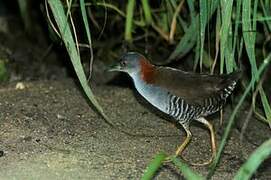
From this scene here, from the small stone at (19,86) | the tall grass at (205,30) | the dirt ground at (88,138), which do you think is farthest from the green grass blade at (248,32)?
the small stone at (19,86)

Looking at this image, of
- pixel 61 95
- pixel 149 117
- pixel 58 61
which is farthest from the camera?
pixel 58 61

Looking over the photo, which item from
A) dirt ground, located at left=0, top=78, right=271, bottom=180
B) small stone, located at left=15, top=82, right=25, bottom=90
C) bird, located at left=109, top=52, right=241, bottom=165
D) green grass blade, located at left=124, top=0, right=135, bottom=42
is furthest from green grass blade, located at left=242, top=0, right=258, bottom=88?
small stone, located at left=15, top=82, right=25, bottom=90

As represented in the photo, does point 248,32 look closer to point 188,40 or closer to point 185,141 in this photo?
point 185,141

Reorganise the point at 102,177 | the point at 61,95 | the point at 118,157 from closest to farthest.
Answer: the point at 102,177, the point at 118,157, the point at 61,95

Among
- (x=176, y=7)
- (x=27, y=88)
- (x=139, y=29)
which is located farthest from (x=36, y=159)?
(x=139, y=29)

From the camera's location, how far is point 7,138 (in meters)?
5.36

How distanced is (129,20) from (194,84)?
5.71 ft

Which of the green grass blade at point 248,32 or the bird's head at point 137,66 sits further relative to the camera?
the bird's head at point 137,66

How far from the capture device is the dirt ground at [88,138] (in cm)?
493

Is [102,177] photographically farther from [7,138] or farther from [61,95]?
[61,95]

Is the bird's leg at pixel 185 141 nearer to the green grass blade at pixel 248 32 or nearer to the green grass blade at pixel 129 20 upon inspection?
the green grass blade at pixel 248 32

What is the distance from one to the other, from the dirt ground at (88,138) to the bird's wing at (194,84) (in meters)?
0.42

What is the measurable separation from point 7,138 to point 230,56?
5.38 feet

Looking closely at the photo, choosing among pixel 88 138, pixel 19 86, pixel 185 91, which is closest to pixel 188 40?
pixel 185 91
